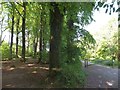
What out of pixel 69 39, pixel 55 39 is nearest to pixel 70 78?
pixel 55 39

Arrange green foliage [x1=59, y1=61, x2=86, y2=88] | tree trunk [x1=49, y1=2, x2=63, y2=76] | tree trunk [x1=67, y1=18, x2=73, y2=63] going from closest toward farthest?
green foliage [x1=59, y1=61, x2=86, y2=88] < tree trunk [x1=49, y1=2, x2=63, y2=76] < tree trunk [x1=67, y1=18, x2=73, y2=63]

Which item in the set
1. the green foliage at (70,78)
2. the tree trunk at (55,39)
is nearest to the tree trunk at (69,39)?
the tree trunk at (55,39)

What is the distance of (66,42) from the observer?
55.8 ft

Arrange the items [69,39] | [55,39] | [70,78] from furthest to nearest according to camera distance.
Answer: [69,39]
[55,39]
[70,78]

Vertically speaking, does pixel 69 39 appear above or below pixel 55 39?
above

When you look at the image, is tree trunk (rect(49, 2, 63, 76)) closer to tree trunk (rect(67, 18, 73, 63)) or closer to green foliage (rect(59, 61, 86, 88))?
green foliage (rect(59, 61, 86, 88))

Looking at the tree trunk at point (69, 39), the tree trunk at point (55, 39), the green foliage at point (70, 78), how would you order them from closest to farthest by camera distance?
the green foliage at point (70, 78), the tree trunk at point (55, 39), the tree trunk at point (69, 39)

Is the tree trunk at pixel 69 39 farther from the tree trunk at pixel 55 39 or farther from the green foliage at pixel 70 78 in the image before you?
the green foliage at pixel 70 78

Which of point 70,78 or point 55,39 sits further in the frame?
point 55,39

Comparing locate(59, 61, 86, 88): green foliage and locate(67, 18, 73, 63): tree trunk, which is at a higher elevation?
locate(67, 18, 73, 63): tree trunk

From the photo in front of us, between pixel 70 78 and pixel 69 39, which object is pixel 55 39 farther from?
pixel 69 39

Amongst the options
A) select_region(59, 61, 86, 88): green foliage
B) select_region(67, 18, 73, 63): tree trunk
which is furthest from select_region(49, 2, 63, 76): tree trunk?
select_region(67, 18, 73, 63): tree trunk

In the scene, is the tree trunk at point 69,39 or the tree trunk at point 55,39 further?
the tree trunk at point 69,39

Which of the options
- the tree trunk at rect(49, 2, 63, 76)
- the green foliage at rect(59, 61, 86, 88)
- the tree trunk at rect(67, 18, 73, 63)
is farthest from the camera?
the tree trunk at rect(67, 18, 73, 63)
